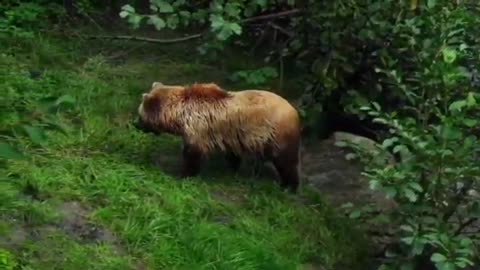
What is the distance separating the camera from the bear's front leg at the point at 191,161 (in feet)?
21.2

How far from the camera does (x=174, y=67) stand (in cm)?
814

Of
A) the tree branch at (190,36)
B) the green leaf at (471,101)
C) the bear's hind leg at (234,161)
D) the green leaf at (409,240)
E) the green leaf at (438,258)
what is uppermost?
the tree branch at (190,36)

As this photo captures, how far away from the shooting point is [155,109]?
6.68 metres

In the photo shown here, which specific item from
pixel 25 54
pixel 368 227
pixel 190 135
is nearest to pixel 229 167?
pixel 190 135

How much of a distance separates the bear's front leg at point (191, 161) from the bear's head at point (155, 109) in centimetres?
26

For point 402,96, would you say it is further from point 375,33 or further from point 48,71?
point 48,71

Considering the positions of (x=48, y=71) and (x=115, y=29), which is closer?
(x=48, y=71)

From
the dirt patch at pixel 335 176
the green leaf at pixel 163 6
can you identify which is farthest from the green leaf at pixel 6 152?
the green leaf at pixel 163 6

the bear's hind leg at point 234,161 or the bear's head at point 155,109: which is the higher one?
the bear's head at point 155,109

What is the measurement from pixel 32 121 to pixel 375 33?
3894 mm

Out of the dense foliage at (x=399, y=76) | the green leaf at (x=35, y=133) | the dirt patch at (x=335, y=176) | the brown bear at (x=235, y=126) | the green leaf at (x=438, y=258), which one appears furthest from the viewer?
the dirt patch at (x=335, y=176)

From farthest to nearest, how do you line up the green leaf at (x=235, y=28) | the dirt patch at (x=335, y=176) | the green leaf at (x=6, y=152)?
the dirt patch at (x=335, y=176) < the green leaf at (x=235, y=28) < the green leaf at (x=6, y=152)

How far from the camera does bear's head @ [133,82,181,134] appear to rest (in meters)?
6.65

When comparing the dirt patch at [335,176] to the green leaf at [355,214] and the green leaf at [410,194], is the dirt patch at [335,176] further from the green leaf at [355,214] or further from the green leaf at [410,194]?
the green leaf at [410,194]
